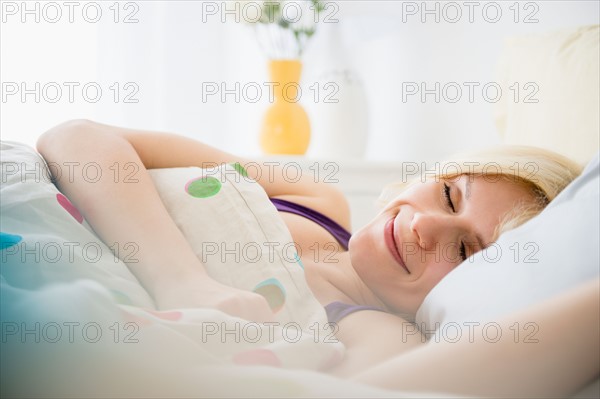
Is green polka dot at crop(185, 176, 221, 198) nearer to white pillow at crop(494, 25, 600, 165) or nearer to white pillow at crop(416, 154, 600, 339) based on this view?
white pillow at crop(416, 154, 600, 339)

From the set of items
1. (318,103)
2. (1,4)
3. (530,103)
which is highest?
(1,4)

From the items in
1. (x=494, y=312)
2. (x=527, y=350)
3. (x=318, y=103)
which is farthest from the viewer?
(x=318, y=103)

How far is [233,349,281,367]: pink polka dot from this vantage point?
51cm

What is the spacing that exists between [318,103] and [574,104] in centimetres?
115

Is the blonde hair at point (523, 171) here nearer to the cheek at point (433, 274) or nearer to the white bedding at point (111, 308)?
the cheek at point (433, 274)

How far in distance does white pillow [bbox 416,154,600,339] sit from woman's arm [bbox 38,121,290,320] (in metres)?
0.20

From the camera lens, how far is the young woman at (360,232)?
27.9 inches

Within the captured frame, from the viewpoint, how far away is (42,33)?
2.24 metres

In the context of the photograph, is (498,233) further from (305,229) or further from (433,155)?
Answer: (433,155)

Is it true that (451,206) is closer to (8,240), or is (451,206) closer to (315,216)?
(315,216)

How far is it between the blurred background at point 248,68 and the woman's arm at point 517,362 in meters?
1.69

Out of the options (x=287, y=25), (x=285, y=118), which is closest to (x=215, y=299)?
(x=285, y=118)

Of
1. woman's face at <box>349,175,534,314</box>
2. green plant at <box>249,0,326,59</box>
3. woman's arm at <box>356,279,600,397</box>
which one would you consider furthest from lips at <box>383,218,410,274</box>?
green plant at <box>249,0,326,59</box>

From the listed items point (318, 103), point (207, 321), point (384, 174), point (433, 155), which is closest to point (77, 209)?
point (207, 321)
